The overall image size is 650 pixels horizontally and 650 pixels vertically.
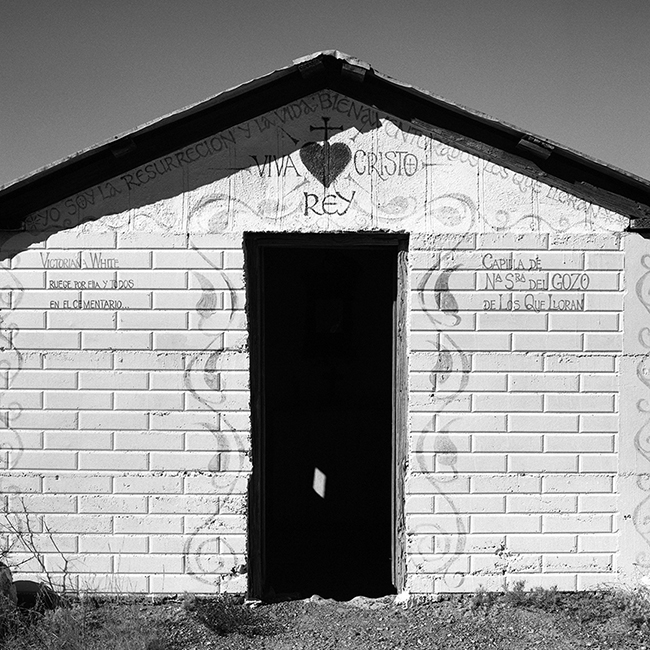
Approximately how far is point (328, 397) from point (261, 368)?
118 inches

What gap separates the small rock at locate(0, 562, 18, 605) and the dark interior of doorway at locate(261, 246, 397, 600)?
292cm

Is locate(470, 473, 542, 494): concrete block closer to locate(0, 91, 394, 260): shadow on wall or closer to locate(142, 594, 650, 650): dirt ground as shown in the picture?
locate(142, 594, 650, 650): dirt ground

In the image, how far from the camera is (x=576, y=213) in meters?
4.68

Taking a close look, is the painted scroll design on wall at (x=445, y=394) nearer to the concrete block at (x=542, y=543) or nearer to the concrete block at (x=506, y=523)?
the concrete block at (x=506, y=523)

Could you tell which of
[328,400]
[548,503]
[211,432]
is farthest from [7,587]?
[328,400]

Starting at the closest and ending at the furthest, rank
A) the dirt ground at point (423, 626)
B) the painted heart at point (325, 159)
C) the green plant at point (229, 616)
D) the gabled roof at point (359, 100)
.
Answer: the dirt ground at point (423, 626) < the green plant at point (229, 616) < the gabled roof at point (359, 100) < the painted heart at point (325, 159)

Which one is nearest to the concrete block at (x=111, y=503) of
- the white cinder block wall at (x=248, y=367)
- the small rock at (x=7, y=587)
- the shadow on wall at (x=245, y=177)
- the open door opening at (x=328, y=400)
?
the white cinder block wall at (x=248, y=367)

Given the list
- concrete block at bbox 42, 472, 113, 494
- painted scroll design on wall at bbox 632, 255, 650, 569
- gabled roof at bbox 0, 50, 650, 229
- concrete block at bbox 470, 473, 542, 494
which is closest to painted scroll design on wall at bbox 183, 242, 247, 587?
concrete block at bbox 42, 472, 113, 494

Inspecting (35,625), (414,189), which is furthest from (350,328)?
(35,625)

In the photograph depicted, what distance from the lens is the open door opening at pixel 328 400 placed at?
24.1ft

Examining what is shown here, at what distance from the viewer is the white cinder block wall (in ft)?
15.2

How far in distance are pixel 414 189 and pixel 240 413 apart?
2.01 metres

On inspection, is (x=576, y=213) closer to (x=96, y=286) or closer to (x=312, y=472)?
(x=96, y=286)

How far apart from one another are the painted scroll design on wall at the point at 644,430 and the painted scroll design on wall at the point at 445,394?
1.23 metres
